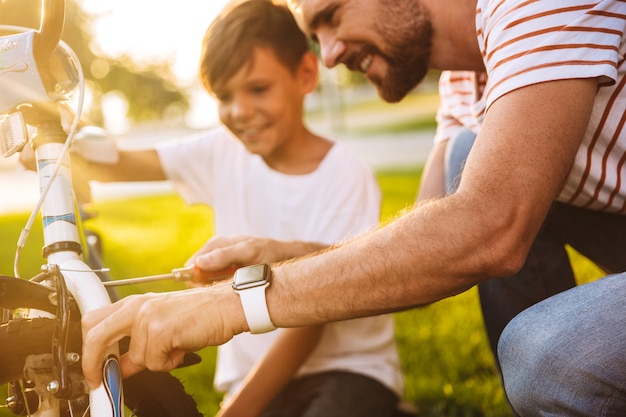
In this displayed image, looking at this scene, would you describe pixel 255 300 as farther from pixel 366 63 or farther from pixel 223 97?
pixel 223 97

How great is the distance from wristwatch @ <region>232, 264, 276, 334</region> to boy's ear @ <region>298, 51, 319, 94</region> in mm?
1535

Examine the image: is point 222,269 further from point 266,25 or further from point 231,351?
point 266,25

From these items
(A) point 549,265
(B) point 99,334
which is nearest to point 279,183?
(A) point 549,265

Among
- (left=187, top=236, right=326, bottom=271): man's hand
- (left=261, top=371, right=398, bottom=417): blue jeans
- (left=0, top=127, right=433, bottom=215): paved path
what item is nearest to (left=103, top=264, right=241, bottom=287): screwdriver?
(left=187, top=236, right=326, bottom=271): man's hand

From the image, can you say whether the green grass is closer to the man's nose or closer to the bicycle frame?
the bicycle frame

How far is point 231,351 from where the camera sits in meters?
2.52

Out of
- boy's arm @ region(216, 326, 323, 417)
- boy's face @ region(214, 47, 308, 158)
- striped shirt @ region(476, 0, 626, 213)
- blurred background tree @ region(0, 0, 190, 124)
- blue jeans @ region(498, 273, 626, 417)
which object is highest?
striped shirt @ region(476, 0, 626, 213)

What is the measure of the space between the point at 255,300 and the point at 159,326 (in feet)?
0.54

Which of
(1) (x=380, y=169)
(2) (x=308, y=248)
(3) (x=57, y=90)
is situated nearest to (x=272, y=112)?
(2) (x=308, y=248)

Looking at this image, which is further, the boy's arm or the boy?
the boy

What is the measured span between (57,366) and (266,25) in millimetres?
1697

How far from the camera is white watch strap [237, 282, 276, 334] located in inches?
47.9

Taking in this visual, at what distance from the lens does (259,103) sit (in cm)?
247

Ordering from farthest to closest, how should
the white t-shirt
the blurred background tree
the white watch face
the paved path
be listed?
1. the blurred background tree
2. the paved path
3. the white t-shirt
4. the white watch face
